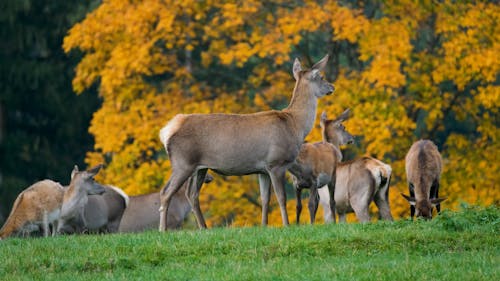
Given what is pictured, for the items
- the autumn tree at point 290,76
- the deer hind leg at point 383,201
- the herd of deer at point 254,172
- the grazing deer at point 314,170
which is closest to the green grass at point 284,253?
the herd of deer at point 254,172

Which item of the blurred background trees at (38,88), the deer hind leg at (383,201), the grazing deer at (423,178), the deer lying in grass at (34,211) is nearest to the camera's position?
the deer lying in grass at (34,211)

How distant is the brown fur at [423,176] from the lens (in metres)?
15.9

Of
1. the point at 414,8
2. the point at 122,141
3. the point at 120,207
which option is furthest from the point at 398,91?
the point at 120,207

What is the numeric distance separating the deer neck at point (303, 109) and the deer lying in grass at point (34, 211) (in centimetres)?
322

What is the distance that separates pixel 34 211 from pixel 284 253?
4.78 metres

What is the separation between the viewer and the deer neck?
51.5ft

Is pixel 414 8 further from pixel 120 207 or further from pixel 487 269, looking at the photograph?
pixel 487 269

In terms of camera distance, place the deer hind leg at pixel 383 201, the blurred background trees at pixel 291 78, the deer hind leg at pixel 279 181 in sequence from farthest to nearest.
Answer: the blurred background trees at pixel 291 78 → the deer hind leg at pixel 383 201 → the deer hind leg at pixel 279 181

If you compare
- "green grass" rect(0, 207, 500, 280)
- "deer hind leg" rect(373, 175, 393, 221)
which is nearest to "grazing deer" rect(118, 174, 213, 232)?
"deer hind leg" rect(373, 175, 393, 221)

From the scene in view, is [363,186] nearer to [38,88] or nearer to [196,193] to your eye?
[196,193]

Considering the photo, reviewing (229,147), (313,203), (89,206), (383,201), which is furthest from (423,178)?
(89,206)

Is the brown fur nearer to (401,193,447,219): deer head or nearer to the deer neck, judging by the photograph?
(401,193,447,219): deer head

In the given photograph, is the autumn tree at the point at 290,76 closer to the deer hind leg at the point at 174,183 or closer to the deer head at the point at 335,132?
the deer head at the point at 335,132

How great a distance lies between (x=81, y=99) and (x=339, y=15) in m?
10.9
